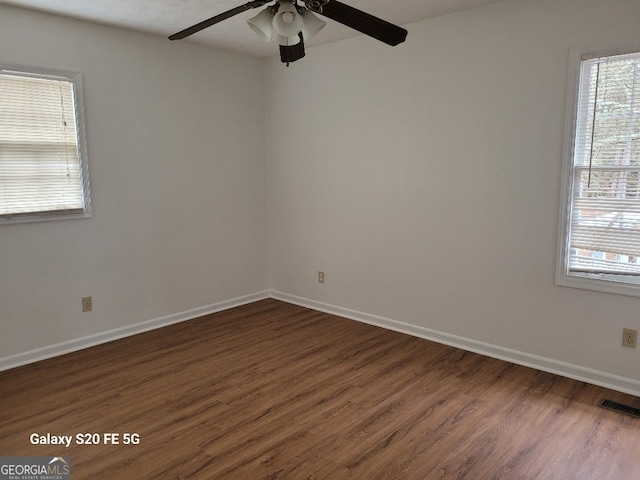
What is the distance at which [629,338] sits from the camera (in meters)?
2.84

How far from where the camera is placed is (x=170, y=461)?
225 centimetres

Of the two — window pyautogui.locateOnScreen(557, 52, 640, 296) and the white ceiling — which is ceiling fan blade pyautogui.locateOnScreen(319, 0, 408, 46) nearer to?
the white ceiling

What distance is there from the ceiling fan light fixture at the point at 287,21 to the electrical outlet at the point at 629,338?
8.32ft

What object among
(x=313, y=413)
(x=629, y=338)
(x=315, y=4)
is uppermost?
(x=315, y=4)

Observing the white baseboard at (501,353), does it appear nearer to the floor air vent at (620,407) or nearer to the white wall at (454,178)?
the white wall at (454,178)

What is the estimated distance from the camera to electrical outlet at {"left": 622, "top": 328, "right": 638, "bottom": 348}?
9.27 feet

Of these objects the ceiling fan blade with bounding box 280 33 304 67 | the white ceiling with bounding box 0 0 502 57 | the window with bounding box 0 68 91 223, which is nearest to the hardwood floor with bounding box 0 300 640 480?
the window with bounding box 0 68 91 223

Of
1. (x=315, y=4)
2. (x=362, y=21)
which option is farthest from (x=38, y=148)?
(x=362, y=21)

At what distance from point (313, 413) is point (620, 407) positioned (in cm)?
174

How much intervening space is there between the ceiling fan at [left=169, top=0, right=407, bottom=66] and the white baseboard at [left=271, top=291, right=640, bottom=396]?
7.54 ft

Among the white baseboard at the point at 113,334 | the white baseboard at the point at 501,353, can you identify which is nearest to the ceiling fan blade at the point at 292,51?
the white baseboard at the point at 501,353

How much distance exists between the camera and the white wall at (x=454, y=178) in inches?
117

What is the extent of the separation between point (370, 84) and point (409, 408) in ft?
8.25

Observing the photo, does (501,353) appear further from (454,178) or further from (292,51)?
(292,51)
